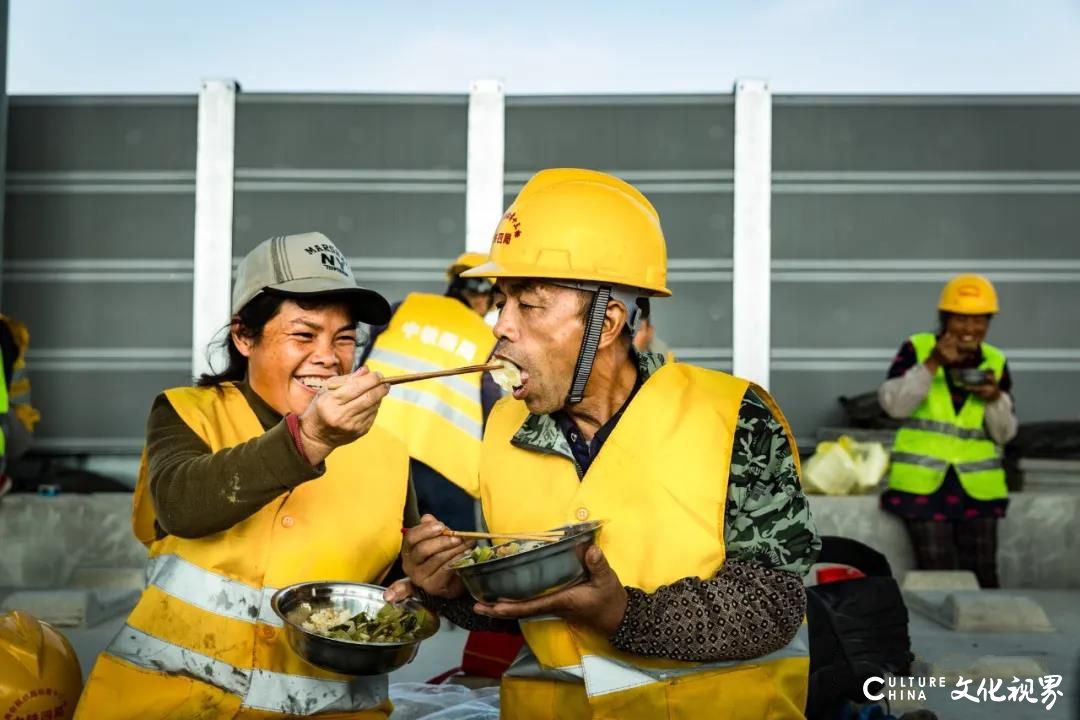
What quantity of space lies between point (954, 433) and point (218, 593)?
5366 millimetres

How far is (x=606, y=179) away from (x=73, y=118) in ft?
27.1

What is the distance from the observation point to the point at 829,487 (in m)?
8.22

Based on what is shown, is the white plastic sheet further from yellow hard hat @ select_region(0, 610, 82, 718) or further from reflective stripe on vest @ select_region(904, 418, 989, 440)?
reflective stripe on vest @ select_region(904, 418, 989, 440)

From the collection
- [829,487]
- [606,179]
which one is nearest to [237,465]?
[606,179]

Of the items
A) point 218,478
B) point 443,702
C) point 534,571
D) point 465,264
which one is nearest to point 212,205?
point 465,264

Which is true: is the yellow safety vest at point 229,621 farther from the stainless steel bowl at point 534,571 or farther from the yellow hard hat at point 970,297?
the yellow hard hat at point 970,297

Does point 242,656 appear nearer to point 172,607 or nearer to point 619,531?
point 172,607

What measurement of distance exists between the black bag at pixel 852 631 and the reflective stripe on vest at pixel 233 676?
1.58m

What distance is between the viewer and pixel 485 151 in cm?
984

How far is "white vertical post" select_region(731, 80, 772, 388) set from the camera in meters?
9.76

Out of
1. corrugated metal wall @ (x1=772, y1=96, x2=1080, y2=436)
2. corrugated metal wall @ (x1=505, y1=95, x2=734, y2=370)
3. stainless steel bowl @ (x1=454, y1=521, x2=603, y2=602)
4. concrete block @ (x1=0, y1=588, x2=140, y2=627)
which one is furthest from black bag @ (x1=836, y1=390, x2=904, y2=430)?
stainless steel bowl @ (x1=454, y1=521, x2=603, y2=602)

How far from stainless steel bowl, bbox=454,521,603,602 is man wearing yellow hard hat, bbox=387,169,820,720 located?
0.14 metres

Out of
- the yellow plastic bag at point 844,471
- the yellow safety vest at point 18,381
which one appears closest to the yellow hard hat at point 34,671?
the yellow safety vest at point 18,381

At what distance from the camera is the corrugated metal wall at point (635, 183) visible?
978cm
